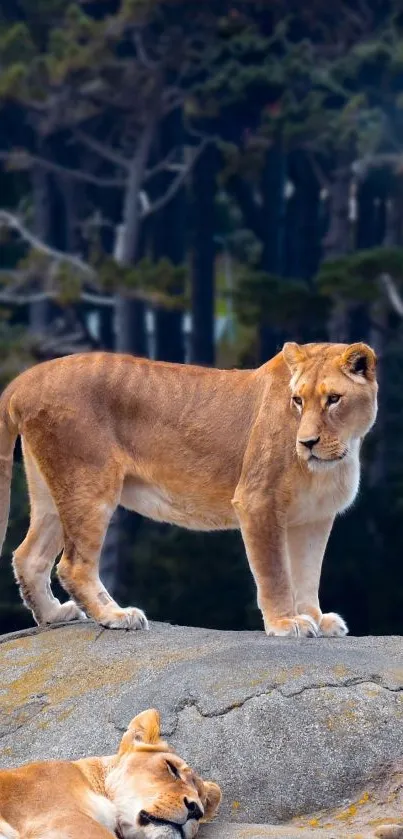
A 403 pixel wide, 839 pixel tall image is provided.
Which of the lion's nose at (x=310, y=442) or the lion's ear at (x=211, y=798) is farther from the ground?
the lion's nose at (x=310, y=442)

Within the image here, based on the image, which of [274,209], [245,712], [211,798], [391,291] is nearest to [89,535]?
[245,712]

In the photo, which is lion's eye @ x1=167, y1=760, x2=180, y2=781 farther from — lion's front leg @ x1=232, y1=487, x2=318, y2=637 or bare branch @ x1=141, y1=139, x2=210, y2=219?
bare branch @ x1=141, y1=139, x2=210, y2=219

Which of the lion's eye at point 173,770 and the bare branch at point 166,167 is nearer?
the lion's eye at point 173,770

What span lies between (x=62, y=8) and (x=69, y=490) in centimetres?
1255

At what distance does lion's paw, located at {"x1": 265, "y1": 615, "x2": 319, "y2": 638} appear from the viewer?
5.79 metres

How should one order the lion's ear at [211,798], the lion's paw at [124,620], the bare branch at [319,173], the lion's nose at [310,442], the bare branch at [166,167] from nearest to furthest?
the lion's ear at [211,798] < the lion's nose at [310,442] < the lion's paw at [124,620] < the bare branch at [319,173] < the bare branch at [166,167]

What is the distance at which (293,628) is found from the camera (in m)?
5.79

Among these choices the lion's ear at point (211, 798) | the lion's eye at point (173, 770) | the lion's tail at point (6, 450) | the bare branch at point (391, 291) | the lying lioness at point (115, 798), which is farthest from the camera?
the bare branch at point (391, 291)

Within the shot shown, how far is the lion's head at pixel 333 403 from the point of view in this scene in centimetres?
560

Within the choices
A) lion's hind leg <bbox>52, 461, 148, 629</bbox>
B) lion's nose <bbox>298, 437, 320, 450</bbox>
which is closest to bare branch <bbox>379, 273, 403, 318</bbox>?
lion's hind leg <bbox>52, 461, 148, 629</bbox>

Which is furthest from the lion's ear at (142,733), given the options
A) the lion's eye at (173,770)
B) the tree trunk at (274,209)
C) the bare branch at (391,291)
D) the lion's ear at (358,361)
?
the tree trunk at (274,209)

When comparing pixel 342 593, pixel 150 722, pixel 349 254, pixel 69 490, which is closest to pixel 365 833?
pixel 150 722

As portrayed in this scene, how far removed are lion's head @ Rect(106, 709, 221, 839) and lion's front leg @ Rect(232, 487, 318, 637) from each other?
4.60ft

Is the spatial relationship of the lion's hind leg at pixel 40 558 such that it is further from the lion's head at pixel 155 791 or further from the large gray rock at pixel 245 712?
the lion's head at pixel 155 791
